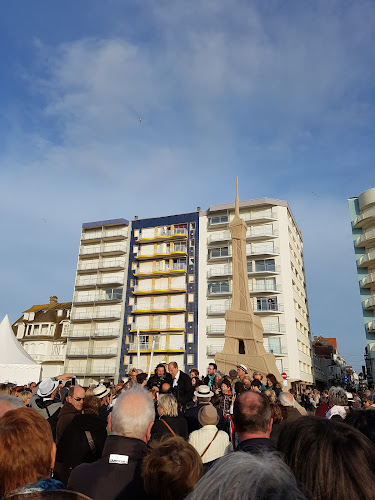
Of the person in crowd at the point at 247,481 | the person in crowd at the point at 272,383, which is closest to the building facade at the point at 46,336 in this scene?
the person in crowd at the point at 272,383

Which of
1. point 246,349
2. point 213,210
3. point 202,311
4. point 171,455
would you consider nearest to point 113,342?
point 202,311

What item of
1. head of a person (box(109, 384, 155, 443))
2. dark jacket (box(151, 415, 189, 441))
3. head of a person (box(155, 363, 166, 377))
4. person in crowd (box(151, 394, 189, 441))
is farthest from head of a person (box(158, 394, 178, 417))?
head of a person (box(155, 363, 166, 377))

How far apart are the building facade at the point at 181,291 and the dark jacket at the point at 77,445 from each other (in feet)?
119

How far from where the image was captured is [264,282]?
41.8 meters

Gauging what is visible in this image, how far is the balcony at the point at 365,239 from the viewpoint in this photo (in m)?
35.4

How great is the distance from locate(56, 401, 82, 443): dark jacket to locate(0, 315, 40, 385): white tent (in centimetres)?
1723

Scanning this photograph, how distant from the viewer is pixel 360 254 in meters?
37.0

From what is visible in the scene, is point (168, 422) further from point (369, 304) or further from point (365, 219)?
point (365, 219)

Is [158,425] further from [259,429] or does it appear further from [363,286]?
[363,286]

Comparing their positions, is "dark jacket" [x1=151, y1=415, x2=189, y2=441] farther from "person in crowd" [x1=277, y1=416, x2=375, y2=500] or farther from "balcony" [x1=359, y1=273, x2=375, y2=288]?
"balcony" [x1=359, y1=273, x2=375, y2=288]

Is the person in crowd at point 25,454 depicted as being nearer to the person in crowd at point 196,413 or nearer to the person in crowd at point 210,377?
the person in crowd at point 196,413

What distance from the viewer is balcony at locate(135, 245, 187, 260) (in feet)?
148

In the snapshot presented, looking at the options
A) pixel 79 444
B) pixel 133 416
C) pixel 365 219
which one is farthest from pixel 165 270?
pixel 133 416

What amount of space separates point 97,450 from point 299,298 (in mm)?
42863
